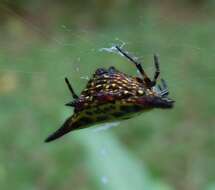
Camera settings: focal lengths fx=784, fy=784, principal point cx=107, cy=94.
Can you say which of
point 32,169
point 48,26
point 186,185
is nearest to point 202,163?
point 186,185

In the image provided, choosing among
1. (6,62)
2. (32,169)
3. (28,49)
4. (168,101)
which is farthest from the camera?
(28,49)

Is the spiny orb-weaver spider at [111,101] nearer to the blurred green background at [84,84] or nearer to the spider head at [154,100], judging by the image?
the spider head at [154,100]

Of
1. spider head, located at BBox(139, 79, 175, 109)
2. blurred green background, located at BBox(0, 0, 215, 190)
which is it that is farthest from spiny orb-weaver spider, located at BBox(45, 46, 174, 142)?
blurred green background, located at BBox(0, 0, 215, 190)

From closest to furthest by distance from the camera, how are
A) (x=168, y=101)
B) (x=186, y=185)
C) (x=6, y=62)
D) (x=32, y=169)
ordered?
(x=168, y=101) < (x=32, y=169) < (x=186, y=185) < (x=6, y=62)

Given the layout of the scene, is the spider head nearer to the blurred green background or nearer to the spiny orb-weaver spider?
the spiny orb-weaver spider

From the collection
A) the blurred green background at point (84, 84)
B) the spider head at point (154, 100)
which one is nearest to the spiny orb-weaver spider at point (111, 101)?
the spider head at point (154, 100)

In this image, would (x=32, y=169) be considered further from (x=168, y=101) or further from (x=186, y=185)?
(x=168, y=101)
